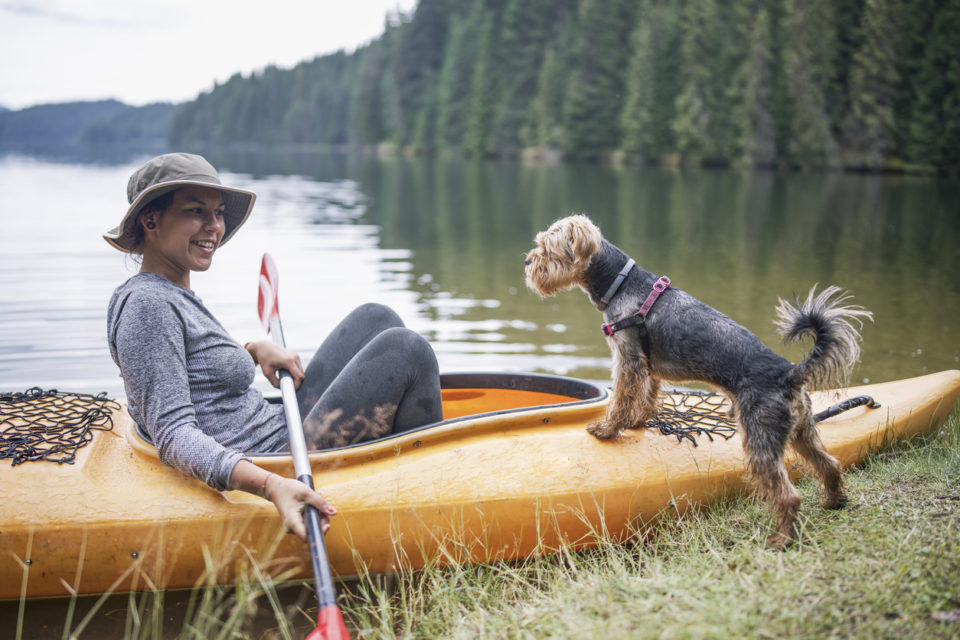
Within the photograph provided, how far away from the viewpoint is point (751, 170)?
36875 mm

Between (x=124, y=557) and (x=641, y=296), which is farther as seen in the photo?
(x=641, y=296)

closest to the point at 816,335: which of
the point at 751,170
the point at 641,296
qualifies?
the point at 641,296

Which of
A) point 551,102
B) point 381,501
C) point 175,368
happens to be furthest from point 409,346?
point 551,102

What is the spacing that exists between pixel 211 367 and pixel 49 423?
133 cm

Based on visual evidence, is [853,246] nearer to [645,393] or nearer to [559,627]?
[645,393]

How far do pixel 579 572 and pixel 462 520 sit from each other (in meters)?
0.55

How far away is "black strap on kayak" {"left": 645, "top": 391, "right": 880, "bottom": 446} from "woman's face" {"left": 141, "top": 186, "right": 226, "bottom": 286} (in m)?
2.24

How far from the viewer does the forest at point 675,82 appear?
31.6 metres

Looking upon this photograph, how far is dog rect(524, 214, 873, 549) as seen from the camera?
2820 millimetres

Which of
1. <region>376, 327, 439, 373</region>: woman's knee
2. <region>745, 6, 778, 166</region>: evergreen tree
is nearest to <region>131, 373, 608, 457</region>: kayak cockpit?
<region>376, 327, 439, 373</region>: woman's knee

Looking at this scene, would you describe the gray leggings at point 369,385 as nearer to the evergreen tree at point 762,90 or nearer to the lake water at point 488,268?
the lake water at point 488,268

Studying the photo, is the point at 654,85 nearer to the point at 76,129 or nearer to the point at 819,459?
the point at 819,459

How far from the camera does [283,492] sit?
249 cm

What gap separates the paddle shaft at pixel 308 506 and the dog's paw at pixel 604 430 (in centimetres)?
135
